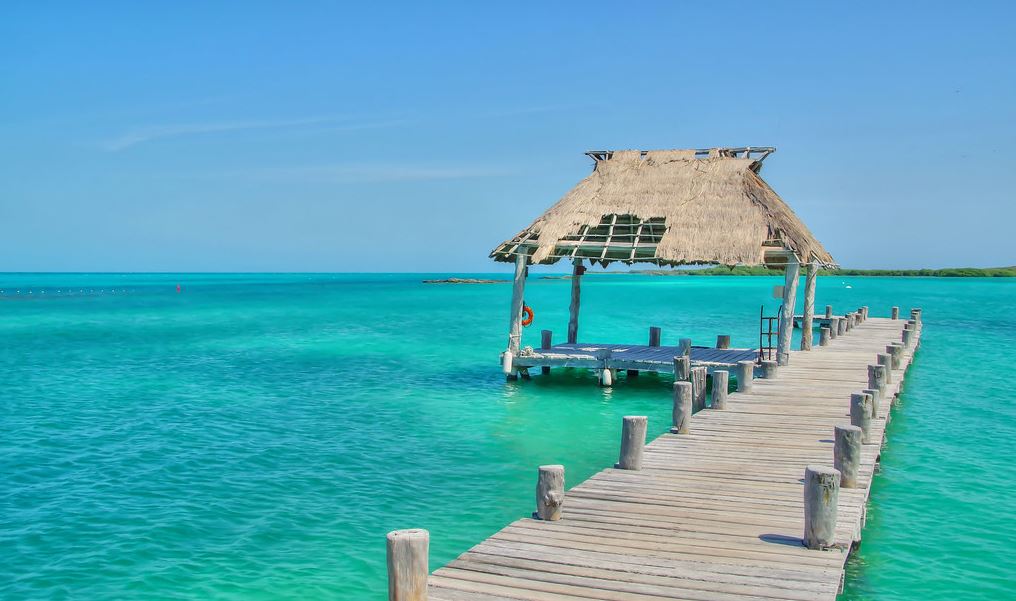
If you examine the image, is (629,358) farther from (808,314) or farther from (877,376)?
(877,376)

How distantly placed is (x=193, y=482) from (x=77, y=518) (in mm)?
1815

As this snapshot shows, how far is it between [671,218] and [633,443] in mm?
11052

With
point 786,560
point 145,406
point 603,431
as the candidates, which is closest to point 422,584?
point 786,560

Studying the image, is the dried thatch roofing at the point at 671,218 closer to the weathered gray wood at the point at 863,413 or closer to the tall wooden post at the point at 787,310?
the tall wooden post at the point at 787,310

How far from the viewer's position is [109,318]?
167ft

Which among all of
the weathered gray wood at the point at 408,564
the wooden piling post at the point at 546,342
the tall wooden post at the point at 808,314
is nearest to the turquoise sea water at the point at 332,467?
the wooden piling post at the point at 546,342

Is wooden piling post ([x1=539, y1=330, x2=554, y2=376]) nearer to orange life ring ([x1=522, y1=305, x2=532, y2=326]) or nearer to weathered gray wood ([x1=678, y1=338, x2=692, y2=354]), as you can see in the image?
orange life ring ([x1=522, y1=305, x2=532, y2=326])

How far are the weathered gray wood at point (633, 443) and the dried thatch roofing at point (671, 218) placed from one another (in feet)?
30.9

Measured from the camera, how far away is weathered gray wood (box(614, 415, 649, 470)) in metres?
9.34

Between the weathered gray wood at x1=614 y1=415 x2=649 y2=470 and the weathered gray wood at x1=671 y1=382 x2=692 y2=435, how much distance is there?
2092 millimetres

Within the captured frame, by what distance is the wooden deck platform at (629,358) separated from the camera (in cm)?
1900

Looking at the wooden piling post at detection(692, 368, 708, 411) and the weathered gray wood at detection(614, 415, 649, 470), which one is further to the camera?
the wooden piling post at detection(692, 368, 708, 411)

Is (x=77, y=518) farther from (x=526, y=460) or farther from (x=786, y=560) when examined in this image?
(x=786, y=560)

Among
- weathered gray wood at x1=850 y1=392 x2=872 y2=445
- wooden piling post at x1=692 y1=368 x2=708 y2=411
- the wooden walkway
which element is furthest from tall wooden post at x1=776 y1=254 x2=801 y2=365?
weathered gray wood at x1=850 y1=392 x2=872 y2=445
